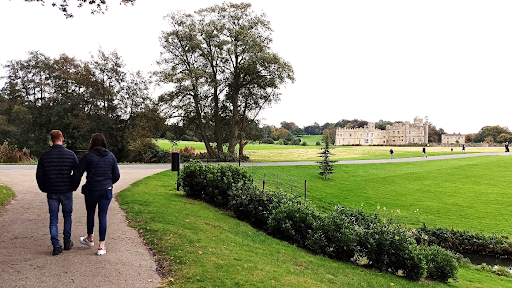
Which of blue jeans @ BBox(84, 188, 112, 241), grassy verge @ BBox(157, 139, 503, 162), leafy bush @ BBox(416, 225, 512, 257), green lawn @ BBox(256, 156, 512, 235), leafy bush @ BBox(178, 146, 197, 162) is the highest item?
blue jeans @ BBox(84, 188, 112, 241)

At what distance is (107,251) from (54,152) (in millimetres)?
2226

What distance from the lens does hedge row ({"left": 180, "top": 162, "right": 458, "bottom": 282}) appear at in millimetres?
9594

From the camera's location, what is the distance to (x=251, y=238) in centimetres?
961

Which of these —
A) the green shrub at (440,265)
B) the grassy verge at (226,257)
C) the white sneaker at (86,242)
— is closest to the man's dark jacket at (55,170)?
the white sneaker at (86,242)

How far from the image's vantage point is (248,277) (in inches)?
230

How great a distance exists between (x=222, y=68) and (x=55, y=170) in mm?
30908

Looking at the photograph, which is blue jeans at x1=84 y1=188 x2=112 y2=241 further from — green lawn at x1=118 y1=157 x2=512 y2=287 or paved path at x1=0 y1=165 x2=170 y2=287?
green lawn at x1=118 y1=157 x2=512 y2=287

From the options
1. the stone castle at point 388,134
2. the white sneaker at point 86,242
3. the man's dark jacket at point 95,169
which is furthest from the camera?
the stone castle at point 388,134

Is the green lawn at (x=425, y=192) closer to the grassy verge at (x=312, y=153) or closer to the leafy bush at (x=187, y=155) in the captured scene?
the grassy verge at (x=312, y=153)

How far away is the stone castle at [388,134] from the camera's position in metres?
130

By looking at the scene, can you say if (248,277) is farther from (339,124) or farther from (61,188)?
(339,124)

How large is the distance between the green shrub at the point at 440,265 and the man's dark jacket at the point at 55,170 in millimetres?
9911

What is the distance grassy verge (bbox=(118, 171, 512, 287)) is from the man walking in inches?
79.6

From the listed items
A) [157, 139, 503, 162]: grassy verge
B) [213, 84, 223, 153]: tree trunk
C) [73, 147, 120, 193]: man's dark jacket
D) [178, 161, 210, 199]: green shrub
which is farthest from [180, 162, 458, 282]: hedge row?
[157, 139, 503, 162]: grassy verge
